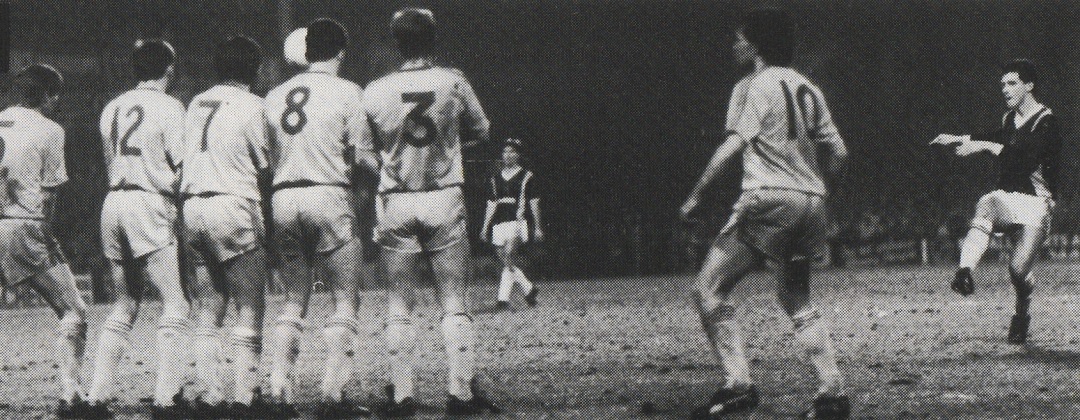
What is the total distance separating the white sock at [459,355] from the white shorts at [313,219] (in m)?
0.78

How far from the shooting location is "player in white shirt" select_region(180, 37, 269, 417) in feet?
28.4

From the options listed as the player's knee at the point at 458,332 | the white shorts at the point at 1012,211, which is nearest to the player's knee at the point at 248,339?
the player's knee at the point at 458,332

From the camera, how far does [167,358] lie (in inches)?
347

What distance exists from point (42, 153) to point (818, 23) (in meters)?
25.1

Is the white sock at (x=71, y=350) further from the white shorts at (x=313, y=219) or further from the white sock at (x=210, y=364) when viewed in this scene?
the white shorts at (x=313, y=219)

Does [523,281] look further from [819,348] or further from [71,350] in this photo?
[819,348]

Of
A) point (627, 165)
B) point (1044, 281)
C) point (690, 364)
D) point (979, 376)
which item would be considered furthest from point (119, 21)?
point (979, 376)

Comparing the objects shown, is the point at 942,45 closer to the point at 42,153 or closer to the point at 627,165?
the point at 627,165

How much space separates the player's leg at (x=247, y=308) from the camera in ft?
28.4

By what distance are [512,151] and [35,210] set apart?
10079 mm

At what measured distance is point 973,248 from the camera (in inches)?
482

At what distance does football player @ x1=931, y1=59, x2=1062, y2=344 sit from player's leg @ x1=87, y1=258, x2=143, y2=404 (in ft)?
21.4

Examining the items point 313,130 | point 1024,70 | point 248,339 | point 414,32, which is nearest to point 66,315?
point 248,339

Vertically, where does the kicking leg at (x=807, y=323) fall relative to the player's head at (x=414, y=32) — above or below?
below
